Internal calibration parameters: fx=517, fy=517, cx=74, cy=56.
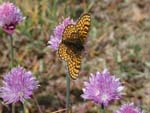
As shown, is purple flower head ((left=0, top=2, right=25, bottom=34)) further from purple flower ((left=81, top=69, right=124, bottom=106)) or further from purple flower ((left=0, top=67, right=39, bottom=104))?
purple flower ((left=81, top=69, right=124, bottom=106))

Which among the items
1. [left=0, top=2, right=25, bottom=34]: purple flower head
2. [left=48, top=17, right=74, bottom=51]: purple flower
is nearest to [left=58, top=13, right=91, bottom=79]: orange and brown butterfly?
[left=48, top=17, right=74, bottom=51]: purple flower

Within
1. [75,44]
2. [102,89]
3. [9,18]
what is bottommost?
[102,89]

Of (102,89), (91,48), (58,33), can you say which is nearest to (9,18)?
(58,33)

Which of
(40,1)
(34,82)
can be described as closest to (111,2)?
(40,1)

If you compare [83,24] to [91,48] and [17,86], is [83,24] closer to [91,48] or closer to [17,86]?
[17,86]

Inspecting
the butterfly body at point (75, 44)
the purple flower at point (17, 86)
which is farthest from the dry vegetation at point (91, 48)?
the butterfly body at point (75, 44)

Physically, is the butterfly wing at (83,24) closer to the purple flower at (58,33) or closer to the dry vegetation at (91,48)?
the purple flower at (58,33)
